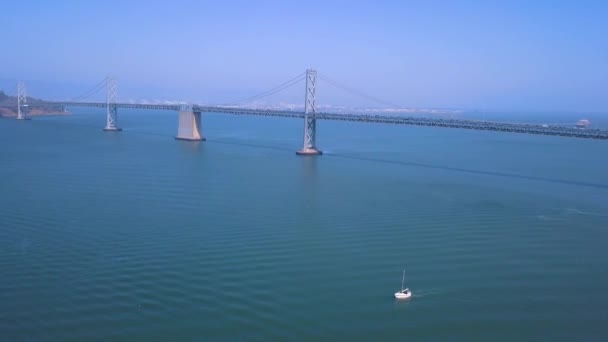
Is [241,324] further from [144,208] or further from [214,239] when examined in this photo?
[144,208]

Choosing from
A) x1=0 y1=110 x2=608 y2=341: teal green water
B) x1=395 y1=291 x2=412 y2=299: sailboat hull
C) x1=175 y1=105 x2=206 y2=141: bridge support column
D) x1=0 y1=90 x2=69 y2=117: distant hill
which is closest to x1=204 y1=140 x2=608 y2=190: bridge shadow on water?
x1=0 y1=110 x2=608 y2=341: teal green water

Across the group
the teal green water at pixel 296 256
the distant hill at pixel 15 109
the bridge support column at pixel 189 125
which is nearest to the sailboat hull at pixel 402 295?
the teal green water at pixel 296 256

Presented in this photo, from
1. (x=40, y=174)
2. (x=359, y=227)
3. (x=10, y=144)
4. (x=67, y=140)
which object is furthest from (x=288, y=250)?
(x=67, y=140)

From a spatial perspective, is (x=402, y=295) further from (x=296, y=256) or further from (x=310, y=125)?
(x=310, y=125)

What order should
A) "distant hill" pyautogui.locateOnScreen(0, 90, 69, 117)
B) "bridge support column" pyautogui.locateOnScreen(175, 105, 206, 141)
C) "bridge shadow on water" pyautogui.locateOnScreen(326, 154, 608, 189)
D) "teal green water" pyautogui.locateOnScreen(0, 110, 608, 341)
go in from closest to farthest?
A: "teal green water" pyautogui.locateOnScreen(0, 110, 608, 341), "bridge shadow on water" pyautogui.locateOnScreen(326, 154, 608, 189), "bridge support column" pyautogui.locateOnScreen(175, 105, 206, 141), "distant hill" pyautogui.locateOnScreen(0, 90, 69, 117)

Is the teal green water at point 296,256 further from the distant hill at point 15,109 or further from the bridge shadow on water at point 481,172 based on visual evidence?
the distant hill at point 15,109

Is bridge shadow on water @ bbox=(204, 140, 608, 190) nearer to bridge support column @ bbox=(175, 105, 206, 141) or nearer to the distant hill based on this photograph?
bridge support column @ bbox=(175, 105, 206, 141)
